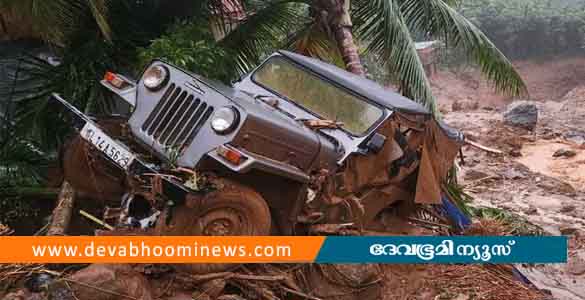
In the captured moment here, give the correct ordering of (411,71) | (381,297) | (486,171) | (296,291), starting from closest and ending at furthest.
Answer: (296,291) → (381,297) → (411,71) → (486,171)

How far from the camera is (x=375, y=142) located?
17.3 ft

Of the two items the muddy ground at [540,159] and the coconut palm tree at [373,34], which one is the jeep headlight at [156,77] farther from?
the muddy ground at [540,159]

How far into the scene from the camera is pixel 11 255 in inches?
155

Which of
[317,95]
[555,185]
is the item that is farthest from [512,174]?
[317,95]

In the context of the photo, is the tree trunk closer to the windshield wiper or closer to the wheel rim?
the windshield wiper

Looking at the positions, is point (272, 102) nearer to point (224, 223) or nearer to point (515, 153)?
point (224, 223)

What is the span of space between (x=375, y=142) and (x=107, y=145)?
222 centimetres

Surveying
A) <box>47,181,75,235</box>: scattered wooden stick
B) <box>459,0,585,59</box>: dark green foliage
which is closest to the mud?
<box>47,181,75,235</box>: scattered wooden stick

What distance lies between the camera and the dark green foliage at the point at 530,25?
107 feet

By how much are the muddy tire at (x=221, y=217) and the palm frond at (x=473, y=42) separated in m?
6.49

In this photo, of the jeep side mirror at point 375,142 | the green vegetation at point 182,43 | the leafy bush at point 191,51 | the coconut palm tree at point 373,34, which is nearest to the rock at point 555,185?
the coconut palm tree at point 373,34

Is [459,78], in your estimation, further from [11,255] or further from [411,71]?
[11,255]

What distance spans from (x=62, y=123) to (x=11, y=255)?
Answer: 3.34 m

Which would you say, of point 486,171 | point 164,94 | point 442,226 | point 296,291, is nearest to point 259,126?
point 164,94
